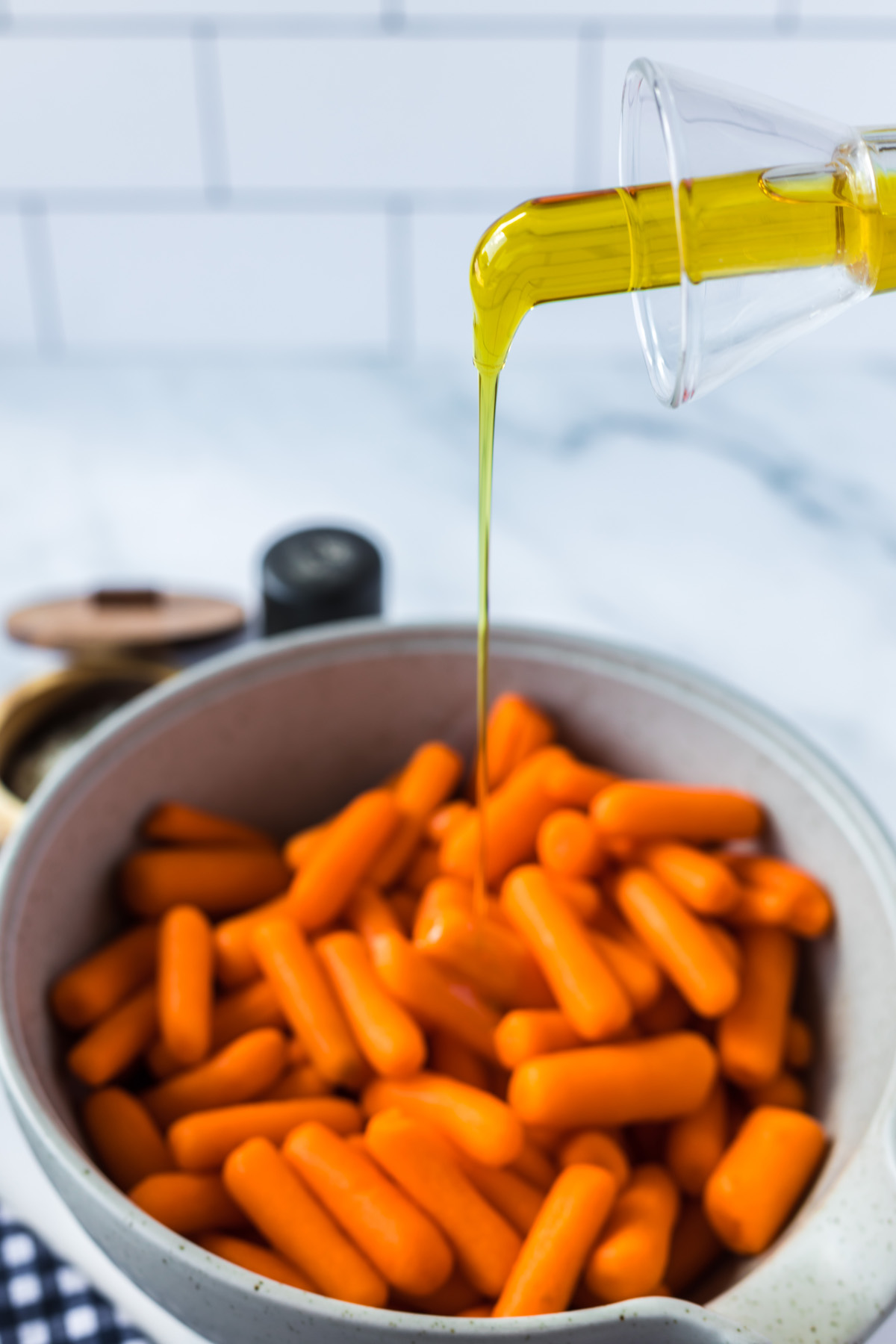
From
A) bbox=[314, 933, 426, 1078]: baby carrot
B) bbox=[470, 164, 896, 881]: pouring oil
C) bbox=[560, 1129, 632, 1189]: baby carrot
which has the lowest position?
bbox=[560, 1129, 632, 1189]: baby carrot

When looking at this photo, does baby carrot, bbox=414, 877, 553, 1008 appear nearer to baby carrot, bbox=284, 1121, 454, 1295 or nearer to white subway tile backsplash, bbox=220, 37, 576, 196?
baby carrot, bbox=284, 1121, 454, 1295

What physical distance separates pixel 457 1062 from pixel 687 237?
0.47 m

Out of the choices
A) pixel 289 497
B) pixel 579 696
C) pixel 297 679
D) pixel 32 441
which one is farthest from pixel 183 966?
pixel 32 441

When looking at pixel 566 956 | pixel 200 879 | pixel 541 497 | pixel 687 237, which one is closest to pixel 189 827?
pixel 200 879

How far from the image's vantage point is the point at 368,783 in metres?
0.96

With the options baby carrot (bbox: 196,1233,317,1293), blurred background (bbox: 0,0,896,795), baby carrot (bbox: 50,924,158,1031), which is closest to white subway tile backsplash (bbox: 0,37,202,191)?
blurred background (bbox: 0,0,896,795)

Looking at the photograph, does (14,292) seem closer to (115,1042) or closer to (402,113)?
(402,113)

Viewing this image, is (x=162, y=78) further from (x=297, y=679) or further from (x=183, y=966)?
(x=183, y=966)

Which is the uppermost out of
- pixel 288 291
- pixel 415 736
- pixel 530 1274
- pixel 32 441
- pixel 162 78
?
pixel 162 78

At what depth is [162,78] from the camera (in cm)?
141

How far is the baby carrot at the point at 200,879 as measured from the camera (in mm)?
831

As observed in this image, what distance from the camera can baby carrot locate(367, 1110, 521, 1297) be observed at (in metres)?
0.66

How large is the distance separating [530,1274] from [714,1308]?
0.11 metres

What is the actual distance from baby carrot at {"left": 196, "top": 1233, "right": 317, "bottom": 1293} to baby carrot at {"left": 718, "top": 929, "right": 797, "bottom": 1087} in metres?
0.27
